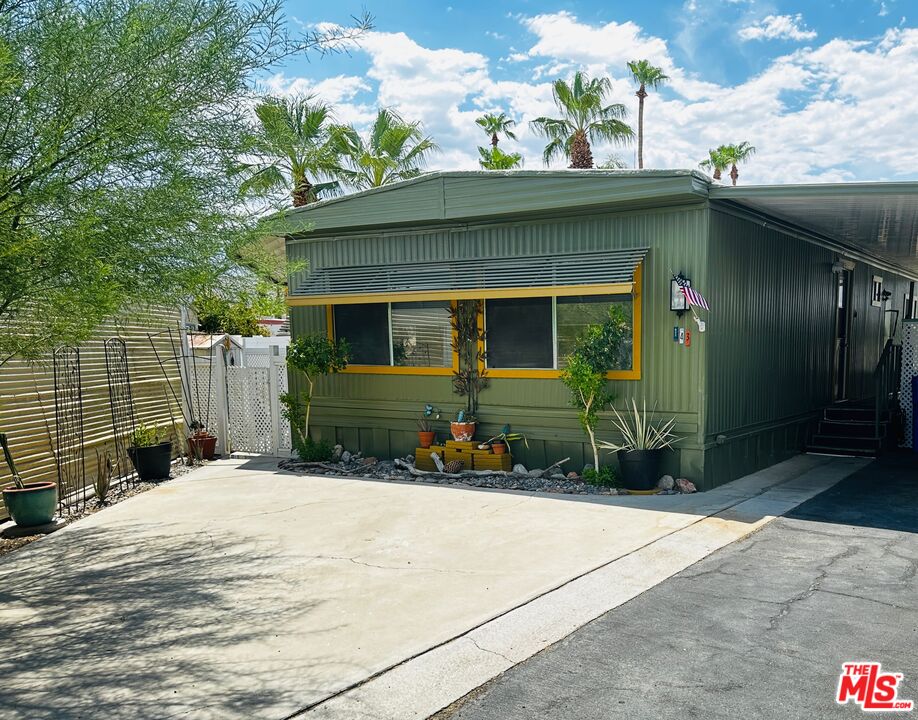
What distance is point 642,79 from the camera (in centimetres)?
2711

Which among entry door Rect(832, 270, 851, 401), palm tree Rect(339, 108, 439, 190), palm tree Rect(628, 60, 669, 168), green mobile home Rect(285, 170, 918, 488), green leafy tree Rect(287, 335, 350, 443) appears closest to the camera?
green mobile home Rect(285, 170, 918, 488)

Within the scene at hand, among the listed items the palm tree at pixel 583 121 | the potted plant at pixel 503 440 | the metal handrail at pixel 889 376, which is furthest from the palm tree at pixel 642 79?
the potted plant at pixel 503 440

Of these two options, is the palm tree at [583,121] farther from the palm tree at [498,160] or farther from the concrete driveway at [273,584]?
the concrete driveway at [273,584]

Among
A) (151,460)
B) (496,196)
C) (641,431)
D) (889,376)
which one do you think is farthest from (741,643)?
(889,376)

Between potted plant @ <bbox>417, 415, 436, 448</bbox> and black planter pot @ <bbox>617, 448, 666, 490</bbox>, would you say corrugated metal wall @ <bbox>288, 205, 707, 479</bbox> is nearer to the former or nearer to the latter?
potted plant @ <bbox>417, 415, 436, 448</bbox>

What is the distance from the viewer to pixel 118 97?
4562 mm

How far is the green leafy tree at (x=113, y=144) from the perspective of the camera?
14.3 feet

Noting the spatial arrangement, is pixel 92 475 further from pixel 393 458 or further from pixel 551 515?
pixel 551 515

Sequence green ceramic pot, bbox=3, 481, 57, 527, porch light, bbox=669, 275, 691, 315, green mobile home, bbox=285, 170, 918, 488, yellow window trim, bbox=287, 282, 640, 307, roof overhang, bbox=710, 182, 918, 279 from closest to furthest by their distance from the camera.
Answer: green ceramic pot, bbox=3, 481, 57, 527, roof overhang, bbox=710, 182, 918, 279, porch light, bbox=669, 275, 691, 315, green mobile home, bbox=285, 170, 918, 488, yellow window trim, bbox=287, 282, 640, 307

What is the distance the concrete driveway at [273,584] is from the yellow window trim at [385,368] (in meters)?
1.65

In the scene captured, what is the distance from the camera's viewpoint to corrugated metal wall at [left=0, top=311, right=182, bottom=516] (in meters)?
7.67

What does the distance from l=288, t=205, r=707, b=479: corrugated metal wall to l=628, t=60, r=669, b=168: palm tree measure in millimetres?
20398

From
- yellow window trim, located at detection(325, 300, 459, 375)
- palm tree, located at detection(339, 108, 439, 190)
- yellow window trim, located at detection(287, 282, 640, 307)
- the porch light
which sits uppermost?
palm tree, located at detection(339, 108, 439, 190)

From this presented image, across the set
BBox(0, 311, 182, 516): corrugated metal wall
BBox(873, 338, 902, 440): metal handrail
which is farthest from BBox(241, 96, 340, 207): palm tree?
BBox(873, 338, 902, 440): metal handrail
